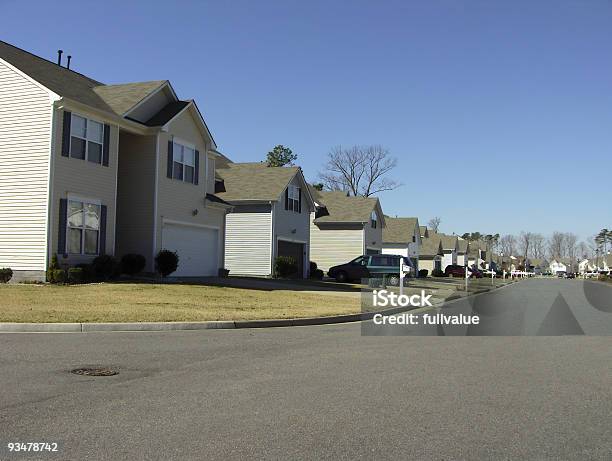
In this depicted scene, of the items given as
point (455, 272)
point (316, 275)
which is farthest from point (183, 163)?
point (455, 272)

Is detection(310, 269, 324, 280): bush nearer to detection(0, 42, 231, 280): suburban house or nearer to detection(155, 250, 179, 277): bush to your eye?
detection(0, 42, 231, 280): suburban house

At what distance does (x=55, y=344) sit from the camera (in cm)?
1082

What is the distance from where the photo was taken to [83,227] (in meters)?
23.0

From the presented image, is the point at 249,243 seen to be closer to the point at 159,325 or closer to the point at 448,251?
the point at 159,325

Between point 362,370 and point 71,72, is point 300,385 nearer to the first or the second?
point 362,370

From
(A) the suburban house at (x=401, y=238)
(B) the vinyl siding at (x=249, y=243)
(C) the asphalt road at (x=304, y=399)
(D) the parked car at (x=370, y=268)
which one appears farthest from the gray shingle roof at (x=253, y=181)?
(A) the suburban house at (x=401, y=238)

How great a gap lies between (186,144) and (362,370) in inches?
838

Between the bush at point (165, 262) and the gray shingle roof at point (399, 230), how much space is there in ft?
137

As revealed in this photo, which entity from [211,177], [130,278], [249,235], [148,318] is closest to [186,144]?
[211,177]

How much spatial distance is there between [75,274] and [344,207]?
3024cm

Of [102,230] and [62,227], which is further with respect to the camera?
[102,230]

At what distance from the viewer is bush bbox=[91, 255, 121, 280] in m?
22.7

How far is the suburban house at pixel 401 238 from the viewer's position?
65562 millimetres

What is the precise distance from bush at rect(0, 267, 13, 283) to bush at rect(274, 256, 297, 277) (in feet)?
52.7
